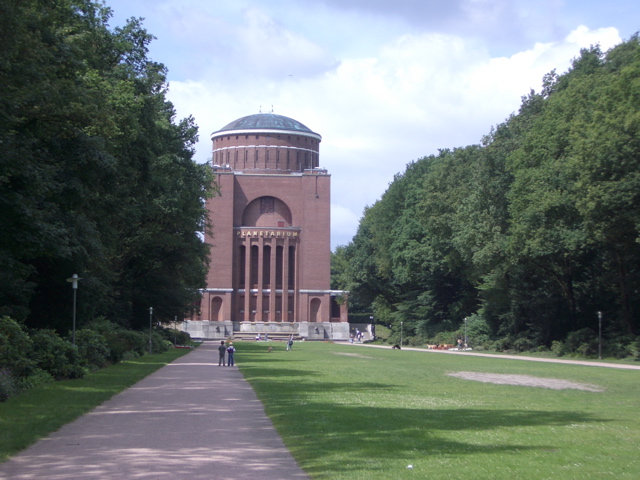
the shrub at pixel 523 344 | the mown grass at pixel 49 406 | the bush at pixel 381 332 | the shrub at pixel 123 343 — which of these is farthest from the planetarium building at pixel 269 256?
the mown grass at pixel 49 406

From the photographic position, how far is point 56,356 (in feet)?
67.1

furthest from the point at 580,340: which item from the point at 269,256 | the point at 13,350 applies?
the point at 269,256

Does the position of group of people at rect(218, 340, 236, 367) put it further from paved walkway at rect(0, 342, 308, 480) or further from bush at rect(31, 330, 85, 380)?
paved walkway at rect(0, 342, 308, 480)

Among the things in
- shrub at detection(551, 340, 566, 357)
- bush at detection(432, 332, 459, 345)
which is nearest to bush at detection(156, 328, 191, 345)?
bush at detection(432, 332, 459, 345)

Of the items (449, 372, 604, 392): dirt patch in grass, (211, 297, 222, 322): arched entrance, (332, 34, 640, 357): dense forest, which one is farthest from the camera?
(211, 297, 222, 322): arched entrance

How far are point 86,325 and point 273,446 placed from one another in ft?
68.6

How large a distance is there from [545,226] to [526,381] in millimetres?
18141

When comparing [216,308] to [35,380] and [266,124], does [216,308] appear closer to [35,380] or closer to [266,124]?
[266,124]

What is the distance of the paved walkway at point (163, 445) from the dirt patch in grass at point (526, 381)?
871 centimetres

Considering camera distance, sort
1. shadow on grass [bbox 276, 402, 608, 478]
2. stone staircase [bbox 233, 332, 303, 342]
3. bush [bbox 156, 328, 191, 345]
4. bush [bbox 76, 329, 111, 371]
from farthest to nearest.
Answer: stone staircase [bbox 233, 332, 303, 342], bush [bbox 156, 328, 191, 345], bush [bbox 76, 329, 111, 371], shadow on grass [bbox 276, 402, 608, 478]

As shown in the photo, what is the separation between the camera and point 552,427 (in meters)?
12.0

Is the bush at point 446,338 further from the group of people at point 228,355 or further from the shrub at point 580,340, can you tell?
the group of people at point 228,355

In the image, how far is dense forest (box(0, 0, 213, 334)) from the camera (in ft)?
54.7

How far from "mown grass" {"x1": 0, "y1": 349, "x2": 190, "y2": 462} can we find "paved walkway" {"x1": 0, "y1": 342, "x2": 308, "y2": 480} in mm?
225
